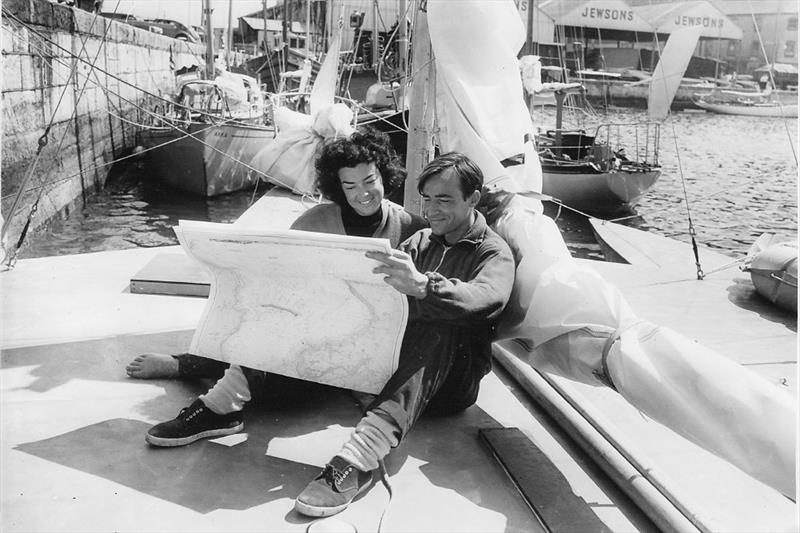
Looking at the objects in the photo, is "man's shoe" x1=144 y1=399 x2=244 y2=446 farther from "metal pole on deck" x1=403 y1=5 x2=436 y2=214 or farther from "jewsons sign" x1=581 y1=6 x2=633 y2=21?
"jewsons sign" x1=581 y1=6 x2=633 y2=21

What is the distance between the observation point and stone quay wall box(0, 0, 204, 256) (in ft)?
27.2

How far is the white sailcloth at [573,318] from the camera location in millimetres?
1695

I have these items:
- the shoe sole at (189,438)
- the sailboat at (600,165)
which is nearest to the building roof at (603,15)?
the sailboat at (600,165)

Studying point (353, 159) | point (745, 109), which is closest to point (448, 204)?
point (353, 159)

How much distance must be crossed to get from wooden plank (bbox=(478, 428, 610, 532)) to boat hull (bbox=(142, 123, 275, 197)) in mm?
12175

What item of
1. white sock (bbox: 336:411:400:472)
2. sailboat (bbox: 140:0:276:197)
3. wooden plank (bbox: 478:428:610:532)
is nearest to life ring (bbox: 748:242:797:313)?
wooden plank (bbox: 478:428:610:532)

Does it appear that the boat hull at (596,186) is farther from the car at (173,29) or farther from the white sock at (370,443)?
the car at (173,29)

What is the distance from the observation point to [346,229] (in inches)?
106

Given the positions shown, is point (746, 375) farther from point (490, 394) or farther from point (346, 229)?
point (346, 229)

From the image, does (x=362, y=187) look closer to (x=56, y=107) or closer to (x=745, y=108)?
(x=56, y=107)

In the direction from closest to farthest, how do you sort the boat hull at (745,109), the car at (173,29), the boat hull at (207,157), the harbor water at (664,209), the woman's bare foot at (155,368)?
the woman's bare foot at (155,368), the harbor water at (664,209), the boat hull at (207,157), the car at (173,29), the boat hull at (745,109)

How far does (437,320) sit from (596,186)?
570 inches

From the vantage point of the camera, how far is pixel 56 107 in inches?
196

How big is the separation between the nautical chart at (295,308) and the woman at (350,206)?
433 millimetres
